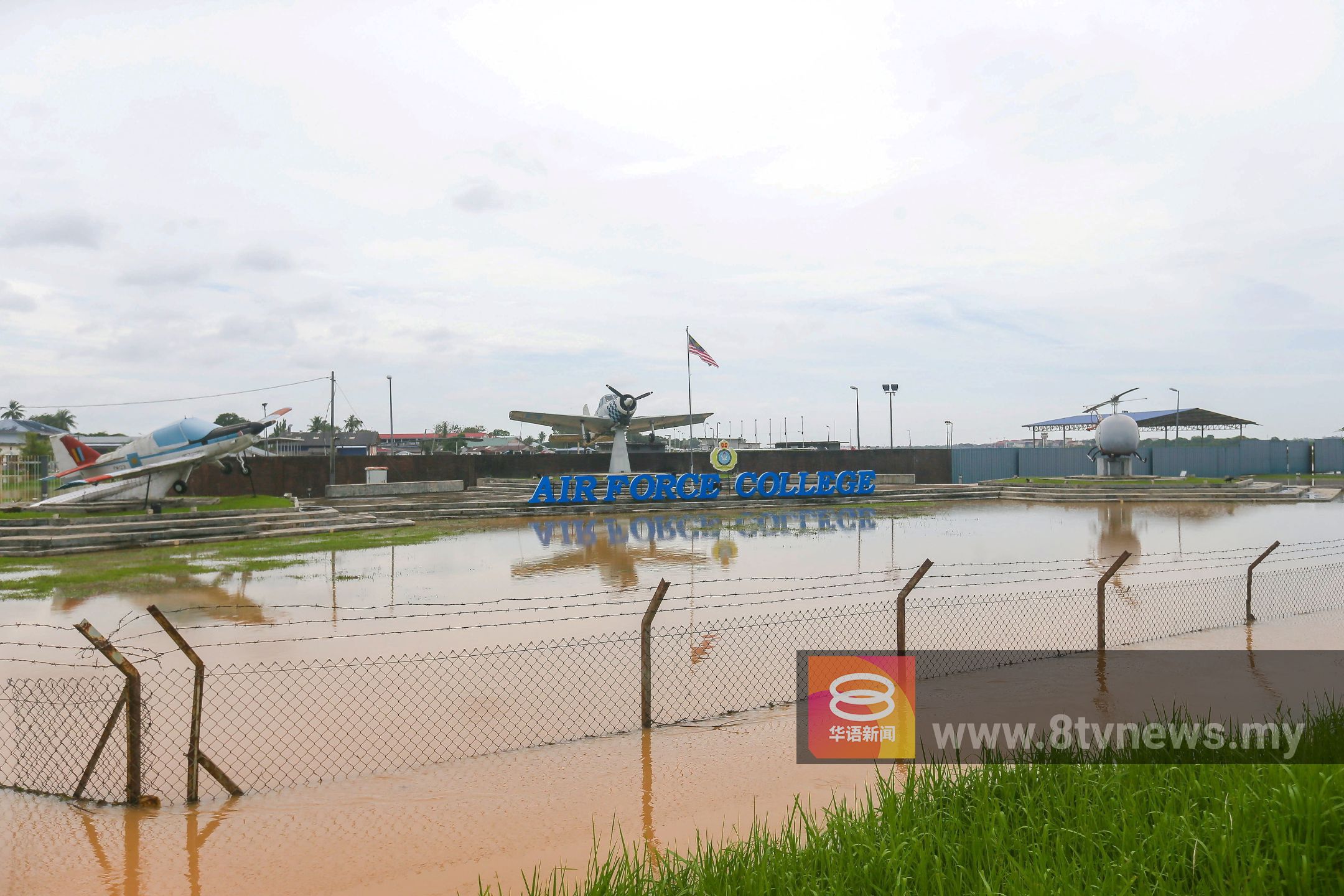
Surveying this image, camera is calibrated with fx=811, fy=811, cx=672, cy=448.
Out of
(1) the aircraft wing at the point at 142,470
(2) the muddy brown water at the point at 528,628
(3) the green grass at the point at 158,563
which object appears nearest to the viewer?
(2) the muddy brown water at the point at 528,628

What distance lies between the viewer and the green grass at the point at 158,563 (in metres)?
16.8

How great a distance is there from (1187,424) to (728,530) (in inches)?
2393

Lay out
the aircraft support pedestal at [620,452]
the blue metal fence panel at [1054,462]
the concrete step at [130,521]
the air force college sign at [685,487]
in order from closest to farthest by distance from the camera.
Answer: the concrete step at [130,521] < the air force college sign at [685,487] < the aircraft support pedestal at [620,452] < the blue metal fence panel at [1054,462]

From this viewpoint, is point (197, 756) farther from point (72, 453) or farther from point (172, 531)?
point (72, 453)


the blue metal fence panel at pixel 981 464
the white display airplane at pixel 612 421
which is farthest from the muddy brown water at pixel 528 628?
the blue metal fence panel at pixel 981 464

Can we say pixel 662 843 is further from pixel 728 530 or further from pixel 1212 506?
pixel 1212 506

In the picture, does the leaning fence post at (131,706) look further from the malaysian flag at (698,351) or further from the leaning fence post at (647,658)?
the malaysian flag at (698,351)

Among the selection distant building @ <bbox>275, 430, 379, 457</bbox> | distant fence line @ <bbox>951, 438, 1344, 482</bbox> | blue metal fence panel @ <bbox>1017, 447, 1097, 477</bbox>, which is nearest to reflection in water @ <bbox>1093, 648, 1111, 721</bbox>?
distant fence line @ <bbox>951, 438, 1344, 482</bbox>

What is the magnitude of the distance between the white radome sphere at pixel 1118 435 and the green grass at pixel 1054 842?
5252cm

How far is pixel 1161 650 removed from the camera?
984 centimetres

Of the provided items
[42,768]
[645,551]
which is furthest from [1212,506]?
[42,768]

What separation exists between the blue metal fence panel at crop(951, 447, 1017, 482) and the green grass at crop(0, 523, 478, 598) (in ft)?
160

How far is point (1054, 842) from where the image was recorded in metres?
4.41

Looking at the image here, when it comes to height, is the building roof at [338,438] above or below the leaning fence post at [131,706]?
above
